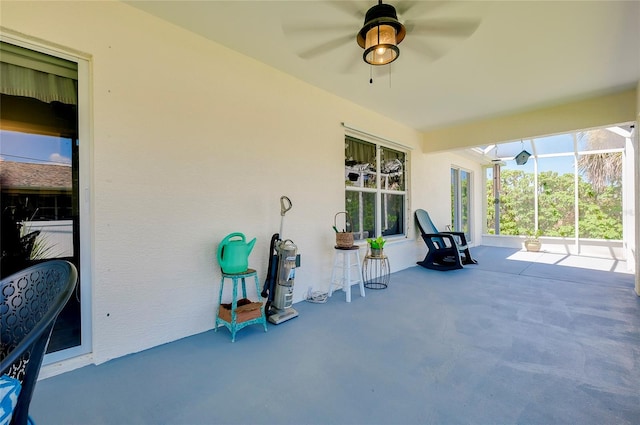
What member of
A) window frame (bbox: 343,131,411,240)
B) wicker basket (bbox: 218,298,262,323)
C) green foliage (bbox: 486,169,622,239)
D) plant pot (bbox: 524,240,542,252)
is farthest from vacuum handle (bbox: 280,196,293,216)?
green foliage (bbox: 486,169,622,239)

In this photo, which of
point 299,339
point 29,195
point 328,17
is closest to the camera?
point 29,195

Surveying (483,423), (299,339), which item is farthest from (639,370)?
(299,339)

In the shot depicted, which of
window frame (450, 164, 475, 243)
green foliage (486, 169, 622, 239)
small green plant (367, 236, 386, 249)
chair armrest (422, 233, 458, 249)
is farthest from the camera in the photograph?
window frame (450, 164, 475, 243)

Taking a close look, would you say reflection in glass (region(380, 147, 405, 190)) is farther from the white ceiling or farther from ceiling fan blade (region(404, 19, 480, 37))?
ceiling fan blade (region(404, 19, 480, 37))

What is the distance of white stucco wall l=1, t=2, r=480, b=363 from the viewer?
186 cm

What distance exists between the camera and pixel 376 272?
4316 mm

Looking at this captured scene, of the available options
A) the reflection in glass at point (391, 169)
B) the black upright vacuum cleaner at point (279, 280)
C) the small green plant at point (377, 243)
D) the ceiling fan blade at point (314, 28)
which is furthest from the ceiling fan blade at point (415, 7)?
the reflection in glass at point (391, 169)

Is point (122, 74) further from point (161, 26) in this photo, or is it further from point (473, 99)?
point (473, 99)

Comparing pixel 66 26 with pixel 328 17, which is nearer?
pixel 66 26

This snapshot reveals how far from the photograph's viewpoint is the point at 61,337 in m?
1.83

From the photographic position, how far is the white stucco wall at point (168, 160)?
186cm

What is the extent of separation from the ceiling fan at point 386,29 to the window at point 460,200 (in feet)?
17.2

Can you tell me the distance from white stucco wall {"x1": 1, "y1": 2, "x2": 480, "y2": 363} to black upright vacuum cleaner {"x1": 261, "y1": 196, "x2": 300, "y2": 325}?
21 centimetres

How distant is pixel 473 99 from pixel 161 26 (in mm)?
3696
